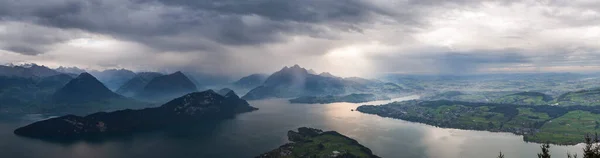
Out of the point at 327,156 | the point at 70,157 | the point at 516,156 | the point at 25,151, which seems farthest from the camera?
the point at 25,151

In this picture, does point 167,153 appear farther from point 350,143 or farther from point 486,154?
point 486,154

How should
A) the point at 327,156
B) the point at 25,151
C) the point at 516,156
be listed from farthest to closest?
the point at 25,151 → the point at 516,156 → the point at 327,156

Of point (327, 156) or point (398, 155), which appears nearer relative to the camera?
point (327, 156)

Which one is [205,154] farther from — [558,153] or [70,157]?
[558,153]

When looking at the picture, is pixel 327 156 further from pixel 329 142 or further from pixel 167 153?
pixel 167 153

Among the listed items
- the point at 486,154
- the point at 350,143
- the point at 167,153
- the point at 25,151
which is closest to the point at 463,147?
the point at 486,154

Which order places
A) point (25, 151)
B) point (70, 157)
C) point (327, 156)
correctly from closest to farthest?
point (327, 156) → point (70, 157) → point (25, 151)

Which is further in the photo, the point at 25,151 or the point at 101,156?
the point at 25,151

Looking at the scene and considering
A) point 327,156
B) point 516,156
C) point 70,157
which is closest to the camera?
point 327,156

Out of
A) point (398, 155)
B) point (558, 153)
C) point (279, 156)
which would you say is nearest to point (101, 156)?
point (279, 156)
